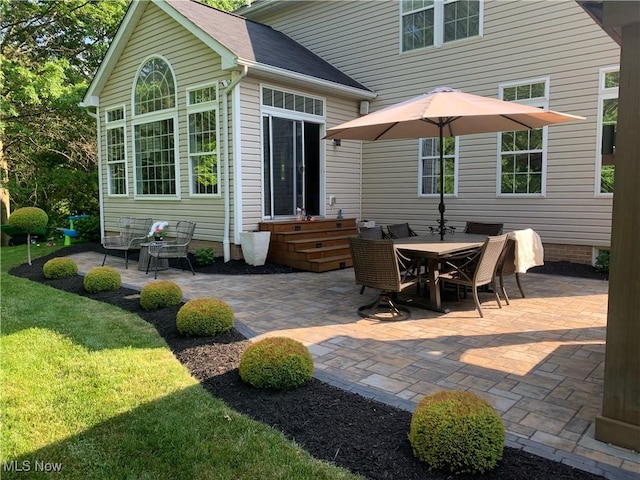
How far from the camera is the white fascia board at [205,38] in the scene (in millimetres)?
8039

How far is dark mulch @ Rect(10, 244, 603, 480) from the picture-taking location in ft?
7.57

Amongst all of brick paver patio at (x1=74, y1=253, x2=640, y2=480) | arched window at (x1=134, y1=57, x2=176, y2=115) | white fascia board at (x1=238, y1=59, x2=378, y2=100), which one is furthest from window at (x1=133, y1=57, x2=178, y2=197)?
brick paver patio at (x1=74, y1=253, x2=640, y2=480)

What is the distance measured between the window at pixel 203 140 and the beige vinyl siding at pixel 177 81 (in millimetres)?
163

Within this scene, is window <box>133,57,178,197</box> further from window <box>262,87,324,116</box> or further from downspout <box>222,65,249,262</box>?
window <box>262,87,324,116</box>

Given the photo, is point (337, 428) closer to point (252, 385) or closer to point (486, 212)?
point (252, 385)

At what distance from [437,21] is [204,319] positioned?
838 cm

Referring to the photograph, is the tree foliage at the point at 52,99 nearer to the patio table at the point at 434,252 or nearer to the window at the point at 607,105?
the patio table at the point at 434,252

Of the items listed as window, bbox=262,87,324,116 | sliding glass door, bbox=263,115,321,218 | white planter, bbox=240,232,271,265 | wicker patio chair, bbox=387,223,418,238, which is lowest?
white planter, bbox=240,232,271,265

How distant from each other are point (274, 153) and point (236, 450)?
7.37m

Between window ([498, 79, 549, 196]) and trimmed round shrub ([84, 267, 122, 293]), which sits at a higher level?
window ([498, 79, 549, 196])

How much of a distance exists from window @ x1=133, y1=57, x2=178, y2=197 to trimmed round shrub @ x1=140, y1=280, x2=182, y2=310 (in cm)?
495

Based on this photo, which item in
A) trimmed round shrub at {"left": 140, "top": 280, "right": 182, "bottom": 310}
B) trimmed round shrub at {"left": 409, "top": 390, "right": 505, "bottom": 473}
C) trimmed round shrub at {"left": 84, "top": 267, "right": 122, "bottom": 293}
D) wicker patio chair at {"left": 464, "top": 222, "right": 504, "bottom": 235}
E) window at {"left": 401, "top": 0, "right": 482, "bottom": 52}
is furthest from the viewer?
window at {"left": 401, "top": 0, "right": 482, "bottom": 52}

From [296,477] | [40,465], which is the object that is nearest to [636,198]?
[296,477]

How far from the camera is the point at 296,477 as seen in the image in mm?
2281
